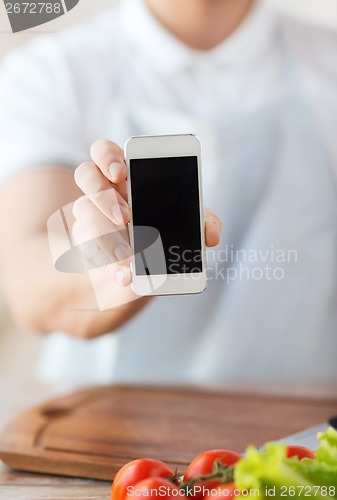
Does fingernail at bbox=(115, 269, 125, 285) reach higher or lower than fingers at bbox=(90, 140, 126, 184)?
lower

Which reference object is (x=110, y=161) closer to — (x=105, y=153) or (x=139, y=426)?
(x=105, y=153)

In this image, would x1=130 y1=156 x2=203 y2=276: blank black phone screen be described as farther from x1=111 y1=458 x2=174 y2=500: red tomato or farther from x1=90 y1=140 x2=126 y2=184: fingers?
x1=111 y1=458 x2=174 y2=500: red tomato

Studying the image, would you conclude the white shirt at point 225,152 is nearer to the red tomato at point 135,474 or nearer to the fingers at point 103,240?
the fingers at point 103,240

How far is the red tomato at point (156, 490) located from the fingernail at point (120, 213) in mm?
177

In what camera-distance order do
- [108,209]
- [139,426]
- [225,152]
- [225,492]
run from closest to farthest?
1. [225,492]
2. [108,209]
3. [139,426]
4. [225,152]

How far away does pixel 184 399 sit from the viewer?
845 mm

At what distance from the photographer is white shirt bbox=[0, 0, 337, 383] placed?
0.77 metres

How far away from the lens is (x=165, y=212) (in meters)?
0.54

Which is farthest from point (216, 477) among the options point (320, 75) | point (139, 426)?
point (320, 75)

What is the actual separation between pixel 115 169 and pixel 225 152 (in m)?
0.38

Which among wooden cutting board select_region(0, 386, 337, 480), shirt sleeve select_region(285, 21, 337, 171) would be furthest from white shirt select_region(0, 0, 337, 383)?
wooden cutting board select_region(0, 386, 337, 480)

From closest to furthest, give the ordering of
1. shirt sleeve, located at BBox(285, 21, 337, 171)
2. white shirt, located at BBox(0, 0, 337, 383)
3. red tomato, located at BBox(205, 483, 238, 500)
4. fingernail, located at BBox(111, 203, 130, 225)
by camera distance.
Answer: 1. red tomato, located at BBox(205, 483, 238, 500)
2. fingernail, located at BBox(111, 203, 130, 225)
3. white shirt, located at BBox(0, 0, 337, 383)
4. shirt sleeve, located at BBox(285, 21, 337, 171)

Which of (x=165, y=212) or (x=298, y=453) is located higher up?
(x=165, y=212)

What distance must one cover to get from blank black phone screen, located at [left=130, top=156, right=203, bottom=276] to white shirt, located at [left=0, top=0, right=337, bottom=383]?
0.19 metres
